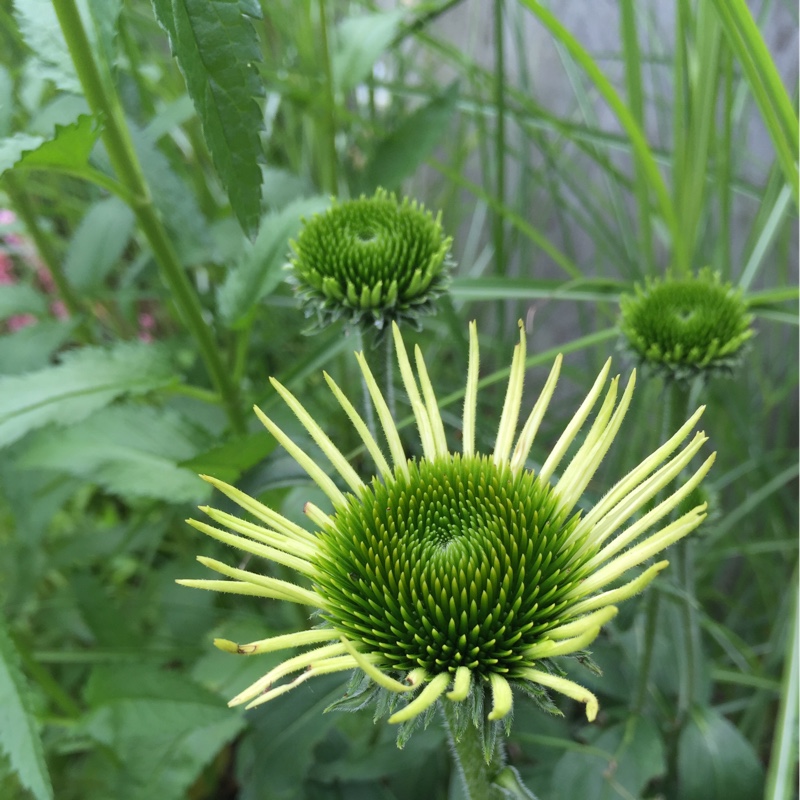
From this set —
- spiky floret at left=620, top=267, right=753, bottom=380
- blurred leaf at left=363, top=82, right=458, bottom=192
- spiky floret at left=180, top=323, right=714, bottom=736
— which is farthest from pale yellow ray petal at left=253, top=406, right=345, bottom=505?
blurred leaf at left=363, top=82, right=458, bottom=192

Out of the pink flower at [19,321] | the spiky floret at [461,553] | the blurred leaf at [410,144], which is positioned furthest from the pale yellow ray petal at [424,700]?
the pink flower at [19,321]

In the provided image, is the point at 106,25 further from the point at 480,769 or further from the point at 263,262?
the point at 480,769

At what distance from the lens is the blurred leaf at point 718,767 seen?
518 mm

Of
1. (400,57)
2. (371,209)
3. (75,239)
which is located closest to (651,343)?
(371,209)

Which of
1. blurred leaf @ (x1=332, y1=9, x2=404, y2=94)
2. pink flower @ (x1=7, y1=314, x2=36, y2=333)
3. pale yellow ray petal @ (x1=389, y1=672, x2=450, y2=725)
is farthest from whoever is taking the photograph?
pink flower @ (x1=7, y1=314, x2=36, y2=333)

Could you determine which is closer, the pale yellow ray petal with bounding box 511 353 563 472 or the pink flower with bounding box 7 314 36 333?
the pale yellow ray petal with bounding box 511 353 563 472

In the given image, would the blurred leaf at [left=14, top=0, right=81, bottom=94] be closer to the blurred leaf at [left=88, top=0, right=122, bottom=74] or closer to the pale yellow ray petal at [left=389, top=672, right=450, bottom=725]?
the blurred leaf at [left=88, top=0, right=122, bottom=74]

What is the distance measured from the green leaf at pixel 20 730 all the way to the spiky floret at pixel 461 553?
0.12 meters

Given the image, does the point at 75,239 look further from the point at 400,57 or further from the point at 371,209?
the point at 400,57

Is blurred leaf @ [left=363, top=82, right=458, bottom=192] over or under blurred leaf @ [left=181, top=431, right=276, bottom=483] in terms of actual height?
over

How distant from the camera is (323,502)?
0.45 metres

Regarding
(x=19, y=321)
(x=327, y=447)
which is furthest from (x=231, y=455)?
(x=19, y=321)

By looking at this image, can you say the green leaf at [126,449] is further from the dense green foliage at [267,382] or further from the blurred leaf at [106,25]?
the blurred leaf at [106,25]

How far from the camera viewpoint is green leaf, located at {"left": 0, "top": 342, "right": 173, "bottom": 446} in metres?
0.42
